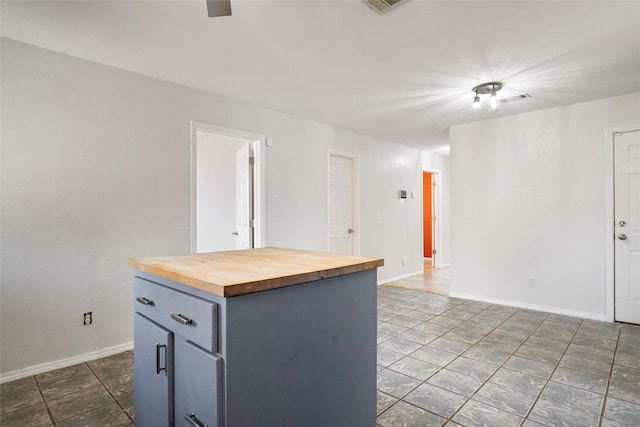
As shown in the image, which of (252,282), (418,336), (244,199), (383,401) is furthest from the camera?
(244,199)

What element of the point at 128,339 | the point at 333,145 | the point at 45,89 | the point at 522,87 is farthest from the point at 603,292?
the point at 45,89

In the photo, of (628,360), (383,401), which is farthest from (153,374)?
(628,360)

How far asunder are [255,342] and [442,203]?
6.39 metres

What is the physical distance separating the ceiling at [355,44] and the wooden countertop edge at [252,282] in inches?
60.2

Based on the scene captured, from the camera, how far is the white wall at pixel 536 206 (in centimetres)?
356

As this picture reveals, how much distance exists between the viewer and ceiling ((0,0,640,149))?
1.97m

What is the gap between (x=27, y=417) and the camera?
1.89 m

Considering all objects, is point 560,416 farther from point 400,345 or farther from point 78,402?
point 78,402

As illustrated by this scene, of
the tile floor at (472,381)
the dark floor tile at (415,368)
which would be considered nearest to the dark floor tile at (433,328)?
the tile floor at (472,381)

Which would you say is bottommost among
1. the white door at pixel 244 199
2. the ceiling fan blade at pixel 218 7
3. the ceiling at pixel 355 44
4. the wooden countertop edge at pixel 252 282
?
the wooden countertop edge at pixel 252 282

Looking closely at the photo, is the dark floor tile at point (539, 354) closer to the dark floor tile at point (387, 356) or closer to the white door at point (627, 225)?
the dark floor tile at point (387, 356)

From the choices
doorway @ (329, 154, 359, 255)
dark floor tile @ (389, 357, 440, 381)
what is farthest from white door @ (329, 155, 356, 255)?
dark floor tile @ (389, 357, 440, 381)

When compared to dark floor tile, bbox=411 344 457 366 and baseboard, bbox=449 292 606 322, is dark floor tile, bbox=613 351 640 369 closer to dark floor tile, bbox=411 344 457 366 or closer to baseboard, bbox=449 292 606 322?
baseboard, bbox=449 292 606 322

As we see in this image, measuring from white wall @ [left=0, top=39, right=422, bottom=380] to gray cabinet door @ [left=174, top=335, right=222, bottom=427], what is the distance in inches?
70.7
